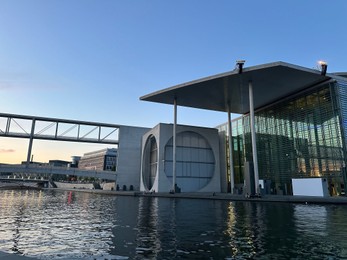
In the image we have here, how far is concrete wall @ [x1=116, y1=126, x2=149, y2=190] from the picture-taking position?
74.0 meters

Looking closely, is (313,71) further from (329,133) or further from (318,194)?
(318,194)

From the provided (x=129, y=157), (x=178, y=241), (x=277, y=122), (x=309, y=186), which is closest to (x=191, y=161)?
(x=277, y=122)

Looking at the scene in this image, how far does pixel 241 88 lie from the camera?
147 feet

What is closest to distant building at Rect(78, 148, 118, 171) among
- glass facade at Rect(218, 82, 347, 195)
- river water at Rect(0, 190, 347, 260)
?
glass facade at Rect(218, 82, 347, 195)

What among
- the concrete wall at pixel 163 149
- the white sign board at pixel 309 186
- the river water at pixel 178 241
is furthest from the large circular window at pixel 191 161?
the river water at pixel 178 241

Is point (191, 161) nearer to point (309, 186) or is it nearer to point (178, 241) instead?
point (309, 186)

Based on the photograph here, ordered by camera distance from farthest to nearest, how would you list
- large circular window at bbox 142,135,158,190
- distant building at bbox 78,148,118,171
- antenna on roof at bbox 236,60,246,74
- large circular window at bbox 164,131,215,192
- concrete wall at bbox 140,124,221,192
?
distant building at bbox 78,148,118,171
large circular window at bbox 142,135,158,190
large circular window at bbox 164,131,215,192
concrete wall at bbox 140,124,221,192
antenna on roof at bbox 236,60,246,74

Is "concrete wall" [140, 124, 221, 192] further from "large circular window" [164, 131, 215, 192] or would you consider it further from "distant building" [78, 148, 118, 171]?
"distant building" [78, 148, 118, 171]

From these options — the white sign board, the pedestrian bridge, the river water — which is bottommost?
the river water

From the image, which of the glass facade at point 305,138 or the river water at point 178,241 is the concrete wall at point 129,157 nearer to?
the glass facade at point 305,138

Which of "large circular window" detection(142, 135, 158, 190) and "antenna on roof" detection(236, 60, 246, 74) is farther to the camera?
"large circular window" detection(142, 135, 158, 190)

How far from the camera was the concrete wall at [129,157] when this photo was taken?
7400 cm

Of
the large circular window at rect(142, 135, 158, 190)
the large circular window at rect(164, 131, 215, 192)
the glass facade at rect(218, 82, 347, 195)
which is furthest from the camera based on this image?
the large circular window at rect(142, 135, 158, 190)

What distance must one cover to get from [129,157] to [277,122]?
1645 inches
